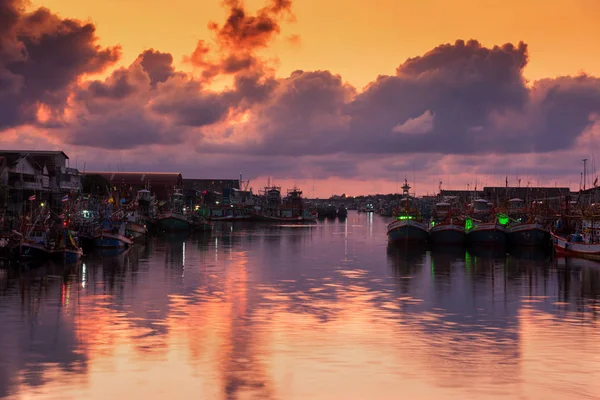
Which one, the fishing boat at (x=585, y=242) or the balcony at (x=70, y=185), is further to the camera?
the balcony at (x=70, y=185)

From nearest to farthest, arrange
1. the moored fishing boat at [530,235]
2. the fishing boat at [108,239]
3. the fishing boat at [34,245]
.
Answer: the fishing boat at [34,245] → the fishing boat at [108,239] → the moored fishing boat at [530,235]

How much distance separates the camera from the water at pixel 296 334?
27500 mm

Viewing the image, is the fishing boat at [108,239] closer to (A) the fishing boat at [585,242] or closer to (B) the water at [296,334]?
(B) the water at [296,334]

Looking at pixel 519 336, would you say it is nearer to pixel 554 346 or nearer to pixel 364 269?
pixel 554 346

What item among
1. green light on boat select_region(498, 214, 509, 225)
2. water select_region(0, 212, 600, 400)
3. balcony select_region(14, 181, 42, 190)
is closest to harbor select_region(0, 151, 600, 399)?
water select_region(0, 212, 600, 400)

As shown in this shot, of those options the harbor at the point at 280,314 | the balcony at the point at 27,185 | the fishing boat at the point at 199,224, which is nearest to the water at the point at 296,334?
the harbor at the point at 280,314

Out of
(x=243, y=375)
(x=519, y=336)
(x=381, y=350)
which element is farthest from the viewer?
(x=519, y=336)

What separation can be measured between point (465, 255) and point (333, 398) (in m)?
73.1

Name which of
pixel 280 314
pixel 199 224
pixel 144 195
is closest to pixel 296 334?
pixel 280 314

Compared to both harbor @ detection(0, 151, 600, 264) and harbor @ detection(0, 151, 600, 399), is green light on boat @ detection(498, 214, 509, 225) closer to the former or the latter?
harbor @ detection(0, 151, 600, 264)

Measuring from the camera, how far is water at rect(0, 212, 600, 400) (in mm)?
27500

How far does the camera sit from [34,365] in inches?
1201

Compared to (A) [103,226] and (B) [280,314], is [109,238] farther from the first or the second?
(B) [280,314]

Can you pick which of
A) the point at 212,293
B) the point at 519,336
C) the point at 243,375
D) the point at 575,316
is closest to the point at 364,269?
the point at 212,293
